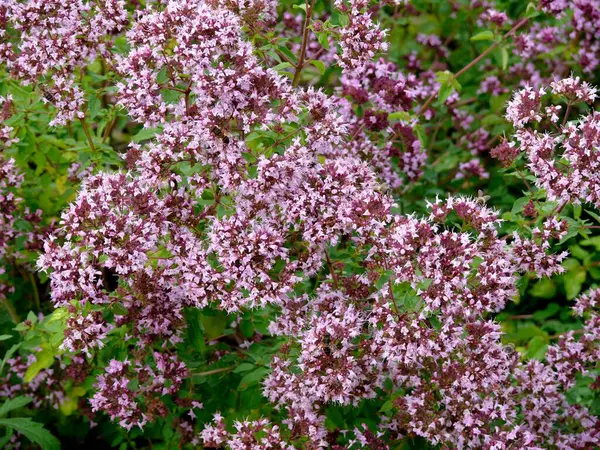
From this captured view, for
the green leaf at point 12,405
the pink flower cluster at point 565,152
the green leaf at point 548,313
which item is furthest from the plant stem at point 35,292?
the green leaf at point 548,313

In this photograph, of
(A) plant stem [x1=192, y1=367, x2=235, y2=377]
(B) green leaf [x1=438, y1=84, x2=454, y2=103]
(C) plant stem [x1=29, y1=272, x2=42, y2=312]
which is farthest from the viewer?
(C) plant stem [x1=29, y1=272, x2=42, y2=312]

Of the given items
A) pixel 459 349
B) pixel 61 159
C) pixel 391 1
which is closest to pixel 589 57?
pixel 391 1

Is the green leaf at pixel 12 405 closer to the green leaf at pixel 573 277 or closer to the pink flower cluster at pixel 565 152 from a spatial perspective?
the pink flower cluster at pixel 565 152

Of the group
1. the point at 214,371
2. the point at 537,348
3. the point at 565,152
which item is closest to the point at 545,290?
the point at 537,348

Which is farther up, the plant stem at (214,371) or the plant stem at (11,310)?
the plant stem at (11,310)

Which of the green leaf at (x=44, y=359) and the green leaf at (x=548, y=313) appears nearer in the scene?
the green leaf at (x=44, y=359)

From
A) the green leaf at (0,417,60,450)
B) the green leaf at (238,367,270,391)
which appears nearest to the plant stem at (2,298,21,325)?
the green leaf at (0,417,60,450)

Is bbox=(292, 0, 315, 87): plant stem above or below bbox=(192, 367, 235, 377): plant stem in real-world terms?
above

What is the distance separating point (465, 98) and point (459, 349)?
12.5ft

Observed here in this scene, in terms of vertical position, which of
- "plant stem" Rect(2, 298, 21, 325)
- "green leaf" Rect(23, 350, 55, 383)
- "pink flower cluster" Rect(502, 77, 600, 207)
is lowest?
"green leaf" Rect(23, 350, 55, 383)

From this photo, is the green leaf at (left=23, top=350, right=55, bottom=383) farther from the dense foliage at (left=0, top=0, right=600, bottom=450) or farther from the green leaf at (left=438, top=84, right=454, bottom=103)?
the green leaf at (left=438, top=84, right=454, bottom=103)

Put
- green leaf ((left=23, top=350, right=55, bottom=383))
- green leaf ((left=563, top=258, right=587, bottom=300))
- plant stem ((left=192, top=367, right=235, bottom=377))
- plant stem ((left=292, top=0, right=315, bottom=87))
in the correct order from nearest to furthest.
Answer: plant stem ((left=292, top=0, right=315, bottom=87)), green leaf ((left=23, top=350, right=55, bottom=383)), plant stem ((left=192, top=367, right=235, bottom=377)), green leaf ((left=563, top=258, right=587, bottom=300))

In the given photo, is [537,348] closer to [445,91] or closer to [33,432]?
[445,91]

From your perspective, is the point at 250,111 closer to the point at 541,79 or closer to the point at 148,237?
the point at 148,237
